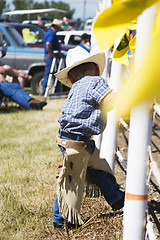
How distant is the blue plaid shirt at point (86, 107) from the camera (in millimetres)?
2057

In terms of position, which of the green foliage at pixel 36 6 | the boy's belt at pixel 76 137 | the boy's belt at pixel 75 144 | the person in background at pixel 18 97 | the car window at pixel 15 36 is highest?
the boy's belt at pixel 76 137

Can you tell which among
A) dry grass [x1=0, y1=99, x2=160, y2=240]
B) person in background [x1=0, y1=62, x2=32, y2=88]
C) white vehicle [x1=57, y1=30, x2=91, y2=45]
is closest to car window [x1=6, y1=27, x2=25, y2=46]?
person in background [x1=0, y1=62, x2=32, y2=88]

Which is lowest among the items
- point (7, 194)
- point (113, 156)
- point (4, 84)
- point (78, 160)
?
point (4, 84)

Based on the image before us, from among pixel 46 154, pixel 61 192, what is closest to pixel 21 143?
pixel 46 154

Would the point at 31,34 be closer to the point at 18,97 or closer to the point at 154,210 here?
the point at 18,97

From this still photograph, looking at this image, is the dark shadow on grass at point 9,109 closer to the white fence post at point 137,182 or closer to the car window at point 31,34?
the car window at point 31,34

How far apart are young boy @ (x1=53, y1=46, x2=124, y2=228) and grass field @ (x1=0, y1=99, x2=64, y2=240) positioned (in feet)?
0.69

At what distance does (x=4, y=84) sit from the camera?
291 inches

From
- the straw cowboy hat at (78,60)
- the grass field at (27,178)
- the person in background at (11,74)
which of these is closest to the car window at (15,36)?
the person in background at (11,74)

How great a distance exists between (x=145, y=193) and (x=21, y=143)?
10.8ft

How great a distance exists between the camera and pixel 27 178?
10.6ft

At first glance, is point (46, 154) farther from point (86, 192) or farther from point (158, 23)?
point (158, 23)

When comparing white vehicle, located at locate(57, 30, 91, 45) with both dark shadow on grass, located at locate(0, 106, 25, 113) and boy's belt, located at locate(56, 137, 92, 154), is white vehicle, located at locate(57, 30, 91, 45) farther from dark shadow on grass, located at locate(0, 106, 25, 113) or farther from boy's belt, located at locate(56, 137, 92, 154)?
boy's belt, located at locate(56, 137, 92, 154)

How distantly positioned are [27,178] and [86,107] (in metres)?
1.38
